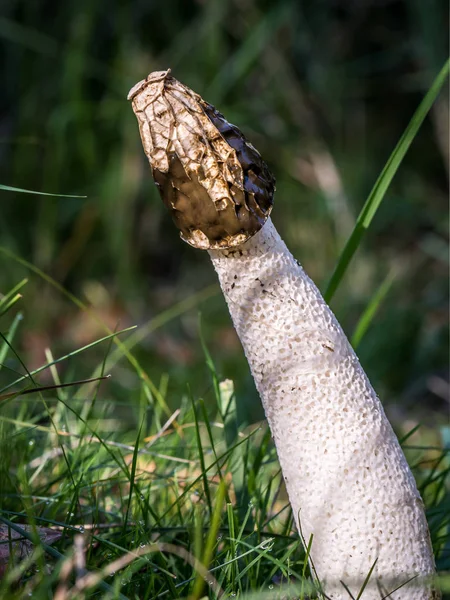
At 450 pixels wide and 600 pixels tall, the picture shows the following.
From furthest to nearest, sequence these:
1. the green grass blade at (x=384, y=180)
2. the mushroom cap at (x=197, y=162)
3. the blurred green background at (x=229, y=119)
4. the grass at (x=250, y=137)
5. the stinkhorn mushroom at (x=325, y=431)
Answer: the blurred green background at (x=229, y=119)
the grass at (x=250, y=137)
the green grass blade at (x=384, y=180)
the stinkhorn mushroom at (x=325, y=431)
the mushroom cap at (x=197, y=162)

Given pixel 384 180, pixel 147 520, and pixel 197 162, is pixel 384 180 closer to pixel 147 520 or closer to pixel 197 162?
pixel 197 162

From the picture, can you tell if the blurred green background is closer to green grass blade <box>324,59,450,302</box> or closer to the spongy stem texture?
green grass blade <box>324,59,450,302</box>

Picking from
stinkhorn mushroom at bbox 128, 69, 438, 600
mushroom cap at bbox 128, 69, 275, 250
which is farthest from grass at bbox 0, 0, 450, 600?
mushroom cap at bbox 128, 69, 275, 250

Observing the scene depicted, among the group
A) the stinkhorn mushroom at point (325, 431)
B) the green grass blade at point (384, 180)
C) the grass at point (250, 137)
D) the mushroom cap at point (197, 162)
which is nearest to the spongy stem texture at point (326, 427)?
the stinkhorn mushroom at point (325, 431)

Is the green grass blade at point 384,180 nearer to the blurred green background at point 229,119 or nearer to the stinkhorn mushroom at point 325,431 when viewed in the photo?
the stinkhorn mushroom at point 325,431

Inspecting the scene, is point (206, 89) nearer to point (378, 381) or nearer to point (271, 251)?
point (378, 381)

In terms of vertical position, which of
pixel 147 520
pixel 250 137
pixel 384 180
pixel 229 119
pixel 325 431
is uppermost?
pixel 229 119

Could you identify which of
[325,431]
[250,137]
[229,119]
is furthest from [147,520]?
[250,137]
